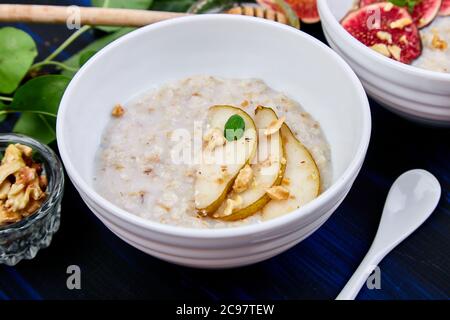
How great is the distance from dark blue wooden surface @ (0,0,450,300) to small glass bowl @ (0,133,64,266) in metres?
0.03

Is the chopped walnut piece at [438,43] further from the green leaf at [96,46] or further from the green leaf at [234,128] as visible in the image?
the green leaf at [96,46]

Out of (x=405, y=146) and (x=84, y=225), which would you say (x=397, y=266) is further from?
(x=84, y=225)

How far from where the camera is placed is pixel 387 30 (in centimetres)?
237

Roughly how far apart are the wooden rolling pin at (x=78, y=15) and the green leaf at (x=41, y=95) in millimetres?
228

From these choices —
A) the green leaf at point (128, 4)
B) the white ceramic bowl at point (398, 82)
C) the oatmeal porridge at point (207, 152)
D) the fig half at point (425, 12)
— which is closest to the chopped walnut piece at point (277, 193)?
the oatmeal porridge at point (207, 152)

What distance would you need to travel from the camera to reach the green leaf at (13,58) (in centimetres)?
224

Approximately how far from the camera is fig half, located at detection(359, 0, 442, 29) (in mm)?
2393

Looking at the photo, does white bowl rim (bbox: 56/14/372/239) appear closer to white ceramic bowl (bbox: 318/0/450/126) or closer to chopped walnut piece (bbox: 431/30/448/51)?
white ceramic bowl (bbox: 318/0/450/126)

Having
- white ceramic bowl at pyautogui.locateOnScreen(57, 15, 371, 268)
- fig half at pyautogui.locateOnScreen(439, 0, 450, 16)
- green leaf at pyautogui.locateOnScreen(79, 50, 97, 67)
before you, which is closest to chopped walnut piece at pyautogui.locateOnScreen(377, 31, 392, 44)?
fig half at pyautogui.locateOnScreen(439, 0, 450, 16)

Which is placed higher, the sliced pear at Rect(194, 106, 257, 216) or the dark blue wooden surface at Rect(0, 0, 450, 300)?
the sliced pear at Rect(194, 106, 257, 216)

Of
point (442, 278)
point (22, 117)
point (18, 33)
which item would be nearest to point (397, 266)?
point (442, 278)
